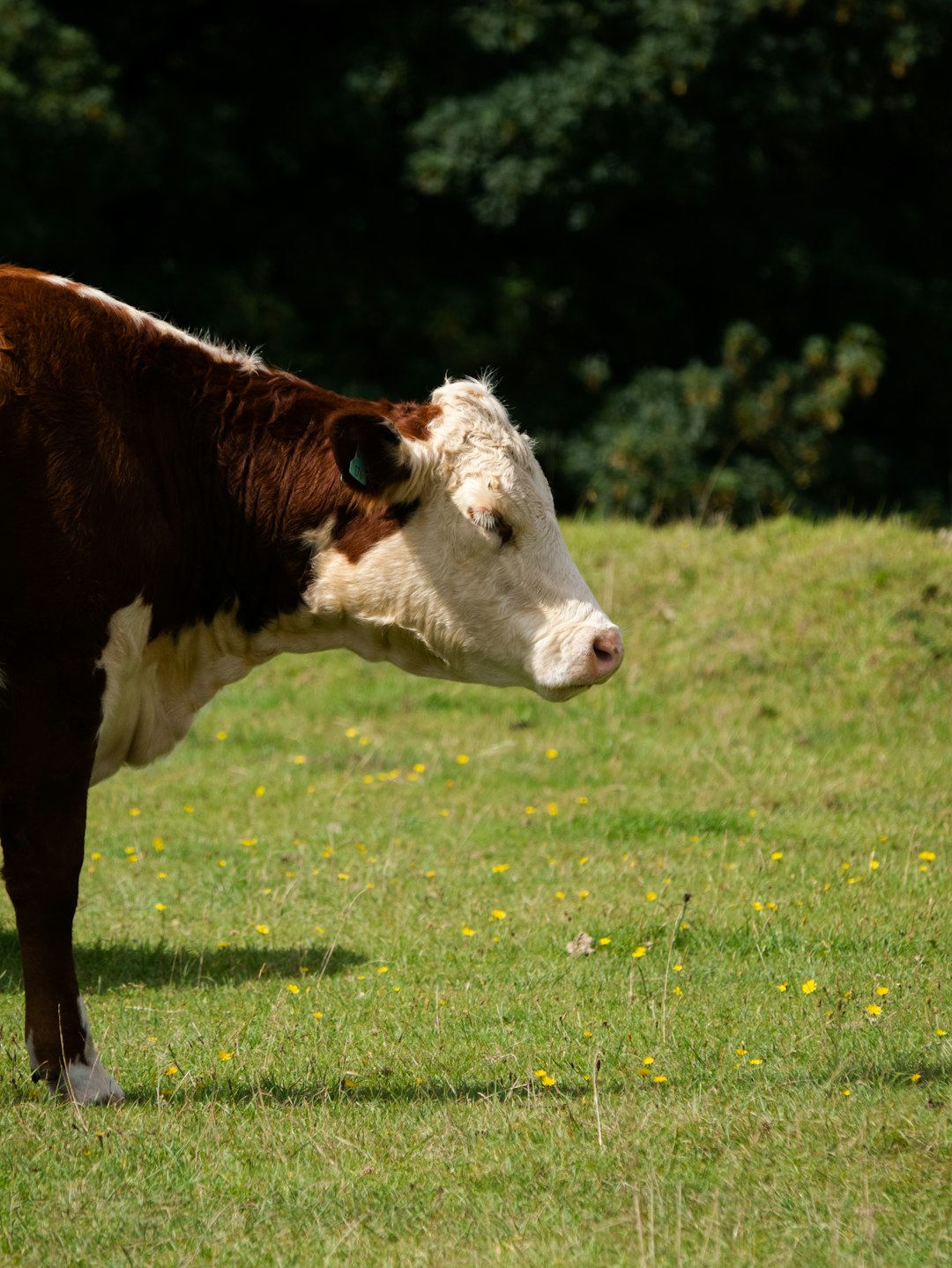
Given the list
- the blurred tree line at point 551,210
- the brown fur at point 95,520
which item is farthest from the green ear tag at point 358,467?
the blurred tree line at point 551,210

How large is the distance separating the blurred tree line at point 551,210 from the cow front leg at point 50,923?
1411 cm

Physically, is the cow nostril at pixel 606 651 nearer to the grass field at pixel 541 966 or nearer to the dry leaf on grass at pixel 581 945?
the grass field at pixel 541 966

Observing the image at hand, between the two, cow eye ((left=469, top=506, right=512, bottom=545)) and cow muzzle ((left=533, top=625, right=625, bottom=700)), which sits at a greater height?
cow eye ((left=469, top=506, right=512, bottom=545))

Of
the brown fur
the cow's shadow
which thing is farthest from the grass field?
the brown fur

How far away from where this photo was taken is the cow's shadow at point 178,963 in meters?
6.25

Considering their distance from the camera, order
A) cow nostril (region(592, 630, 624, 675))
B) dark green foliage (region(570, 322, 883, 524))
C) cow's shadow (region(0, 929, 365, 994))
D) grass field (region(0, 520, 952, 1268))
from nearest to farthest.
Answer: grass field (region(0, 520, 952, 1268)) < cow nostril (region(592, 630, 624, 675)) < cow's shadow (region(0, 929, 365, 994)) < dark green foliage (region(570, 322, 883, 524))

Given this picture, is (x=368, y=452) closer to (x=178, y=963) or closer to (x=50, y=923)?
(x=50, y=923)

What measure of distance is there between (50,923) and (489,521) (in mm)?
1891

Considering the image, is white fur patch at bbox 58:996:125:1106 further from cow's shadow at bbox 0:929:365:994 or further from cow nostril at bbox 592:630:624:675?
cow nostril at bbox 592:630:624:675

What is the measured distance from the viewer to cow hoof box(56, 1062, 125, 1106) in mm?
4734

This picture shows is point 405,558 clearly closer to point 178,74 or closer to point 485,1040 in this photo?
point 485,1040

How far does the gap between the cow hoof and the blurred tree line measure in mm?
14295

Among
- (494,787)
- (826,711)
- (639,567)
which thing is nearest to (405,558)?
(494,787)

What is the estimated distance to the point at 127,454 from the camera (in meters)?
4.93
